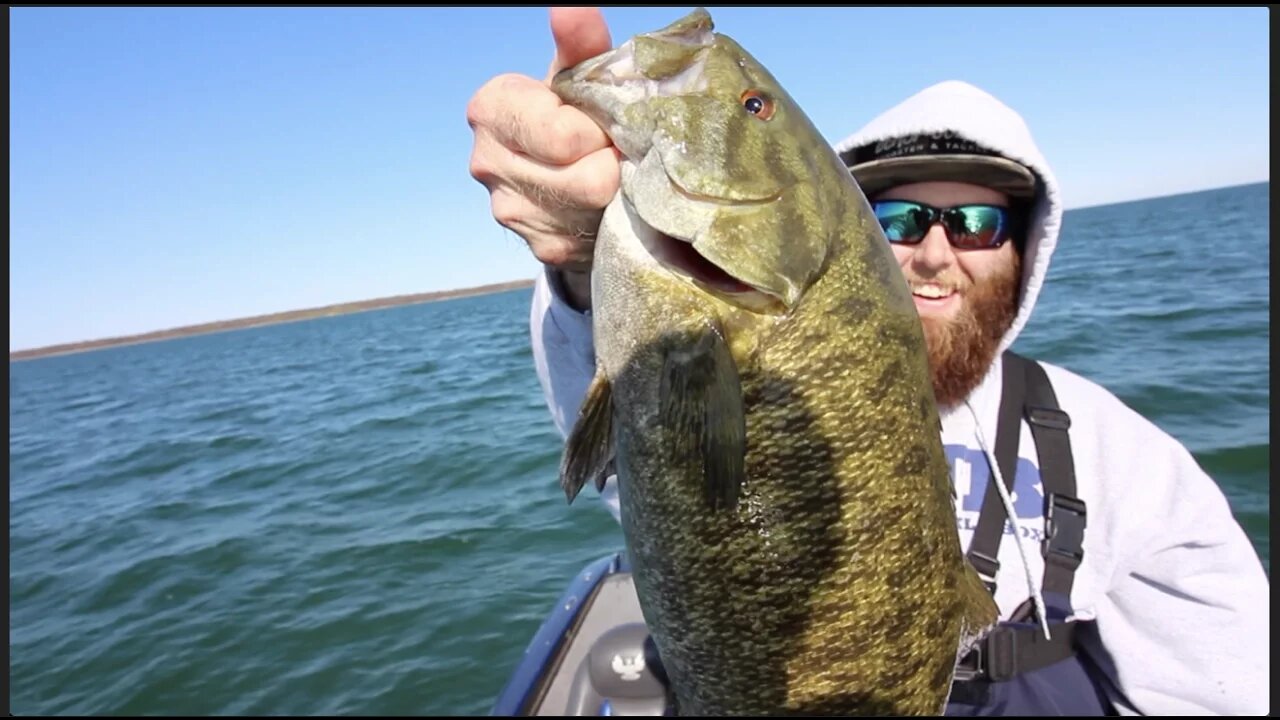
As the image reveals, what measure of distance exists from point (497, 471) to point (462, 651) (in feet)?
17.6

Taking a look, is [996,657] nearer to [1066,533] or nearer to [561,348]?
[1066,533]

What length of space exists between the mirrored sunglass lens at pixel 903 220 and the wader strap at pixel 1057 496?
0.99 metres

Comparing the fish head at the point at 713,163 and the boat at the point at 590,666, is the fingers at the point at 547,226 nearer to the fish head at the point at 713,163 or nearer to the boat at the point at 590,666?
the fish head at the point at 713,163

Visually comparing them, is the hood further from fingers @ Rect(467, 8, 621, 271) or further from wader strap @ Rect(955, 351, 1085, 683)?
fingers @ Rect(467, 8, 621, 271)

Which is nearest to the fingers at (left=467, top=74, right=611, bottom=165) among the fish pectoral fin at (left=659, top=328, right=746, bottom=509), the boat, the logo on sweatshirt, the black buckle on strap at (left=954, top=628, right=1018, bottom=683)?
the fish pectoral fin at (left=659, top=328, right=746, bottom=509)

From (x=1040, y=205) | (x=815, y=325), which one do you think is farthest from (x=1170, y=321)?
(x=815, y=325)

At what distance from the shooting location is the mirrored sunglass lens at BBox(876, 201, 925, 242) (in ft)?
11.5

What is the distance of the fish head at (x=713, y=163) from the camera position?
172 centimetres

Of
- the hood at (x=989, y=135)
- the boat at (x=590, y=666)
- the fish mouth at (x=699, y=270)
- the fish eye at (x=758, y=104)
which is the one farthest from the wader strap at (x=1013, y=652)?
the fish eye at (x=758, y=104)

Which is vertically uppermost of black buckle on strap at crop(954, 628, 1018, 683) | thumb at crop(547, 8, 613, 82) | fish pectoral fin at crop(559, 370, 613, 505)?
thumb at crop(547, 8, 613, 82)

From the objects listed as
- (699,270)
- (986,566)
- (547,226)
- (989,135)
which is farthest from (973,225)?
(547,226)

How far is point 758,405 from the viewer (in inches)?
67.4

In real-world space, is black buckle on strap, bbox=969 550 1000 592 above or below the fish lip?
below

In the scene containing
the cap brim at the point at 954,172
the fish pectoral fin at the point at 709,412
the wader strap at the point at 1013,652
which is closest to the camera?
the fish pectoral fin at the point at 709,412
